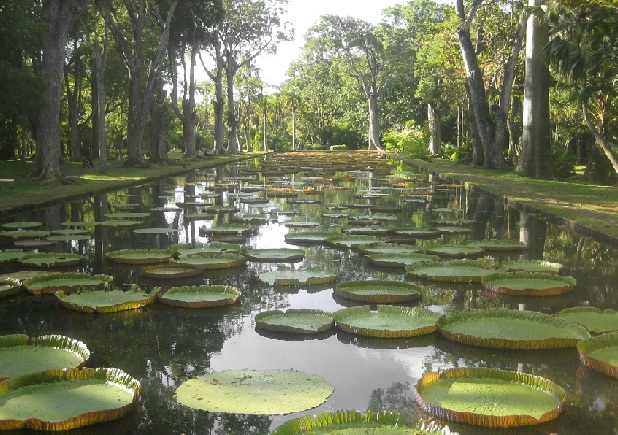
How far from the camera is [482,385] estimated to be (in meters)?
4.39

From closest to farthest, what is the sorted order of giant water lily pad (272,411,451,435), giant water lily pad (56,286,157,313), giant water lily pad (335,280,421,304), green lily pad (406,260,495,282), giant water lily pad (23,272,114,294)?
giant water lily pad (272,411,451,435), giant water lily pad (56,286,157,313), giant water lily pad (335,280,421,304), giant water lily pad (23,272,114,294), green lily pad (406,260,495,282)

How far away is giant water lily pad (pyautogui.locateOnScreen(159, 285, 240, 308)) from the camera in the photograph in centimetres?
670

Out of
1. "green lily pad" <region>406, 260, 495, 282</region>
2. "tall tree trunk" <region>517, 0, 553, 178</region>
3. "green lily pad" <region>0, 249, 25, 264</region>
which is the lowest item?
"green lily pad" <region>406, 260, 495, 282</region>

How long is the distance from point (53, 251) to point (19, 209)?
15.6ft

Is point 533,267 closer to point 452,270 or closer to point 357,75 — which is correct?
point 452,270

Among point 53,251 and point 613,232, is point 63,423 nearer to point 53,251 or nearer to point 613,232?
point 53,251

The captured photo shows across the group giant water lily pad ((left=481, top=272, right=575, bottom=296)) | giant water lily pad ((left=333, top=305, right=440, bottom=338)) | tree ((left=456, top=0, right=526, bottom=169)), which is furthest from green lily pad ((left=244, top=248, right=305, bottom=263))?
tree ((left=456, top=0, right=526, bottom=169))

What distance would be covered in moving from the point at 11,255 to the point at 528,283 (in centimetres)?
592

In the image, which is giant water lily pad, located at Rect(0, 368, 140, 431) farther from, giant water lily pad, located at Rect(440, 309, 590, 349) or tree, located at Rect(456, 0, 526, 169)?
tree, located at Rect(456, 0, 526, 169)

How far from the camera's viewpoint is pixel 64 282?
7.35 m

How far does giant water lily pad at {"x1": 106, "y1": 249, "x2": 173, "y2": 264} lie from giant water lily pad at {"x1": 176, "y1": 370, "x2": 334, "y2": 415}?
4468mm

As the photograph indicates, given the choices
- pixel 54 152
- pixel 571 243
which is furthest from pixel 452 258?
pixel 54 152

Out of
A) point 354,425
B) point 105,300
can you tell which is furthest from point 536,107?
point 354,425

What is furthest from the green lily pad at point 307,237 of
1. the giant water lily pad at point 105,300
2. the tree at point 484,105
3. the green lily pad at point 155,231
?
the tree at point 484,105
